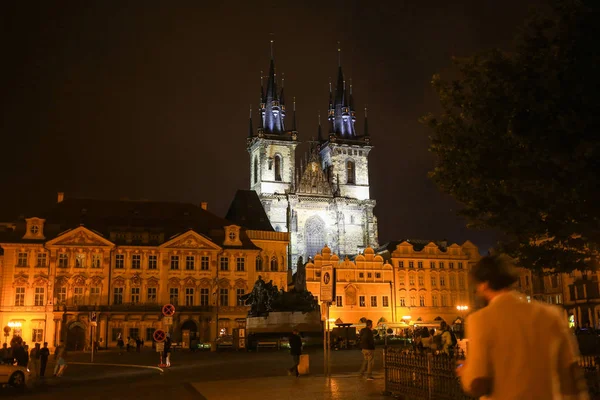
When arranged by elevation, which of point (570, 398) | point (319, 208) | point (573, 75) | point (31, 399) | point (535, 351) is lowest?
point (31, 399)

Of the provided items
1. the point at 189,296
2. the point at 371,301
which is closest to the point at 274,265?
the point at 189,296

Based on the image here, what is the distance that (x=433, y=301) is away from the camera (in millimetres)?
75562

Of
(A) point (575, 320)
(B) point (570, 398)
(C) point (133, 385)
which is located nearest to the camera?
(B) point (570, 398)

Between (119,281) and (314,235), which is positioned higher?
(314,235)

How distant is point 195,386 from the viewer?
17141 millimetres

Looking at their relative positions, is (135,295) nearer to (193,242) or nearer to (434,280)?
(193,242)

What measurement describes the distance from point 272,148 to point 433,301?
3256 cm

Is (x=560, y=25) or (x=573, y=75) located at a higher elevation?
(x=560, y=25)

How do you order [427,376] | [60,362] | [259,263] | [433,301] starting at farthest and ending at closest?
[433,301] → [259,263] → [60,362] → [427,376]

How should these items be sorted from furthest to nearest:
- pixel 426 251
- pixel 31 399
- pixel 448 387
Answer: pixel 426 251 < pixel 31 399 < pixel 448 387

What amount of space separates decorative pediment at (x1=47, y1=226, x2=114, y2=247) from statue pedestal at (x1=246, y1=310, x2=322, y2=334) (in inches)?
920

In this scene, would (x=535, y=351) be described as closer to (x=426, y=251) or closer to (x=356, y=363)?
(x=356, y=363)

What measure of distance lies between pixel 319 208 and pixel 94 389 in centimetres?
7419

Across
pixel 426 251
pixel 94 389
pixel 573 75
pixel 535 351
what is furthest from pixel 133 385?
pixel 426 251
